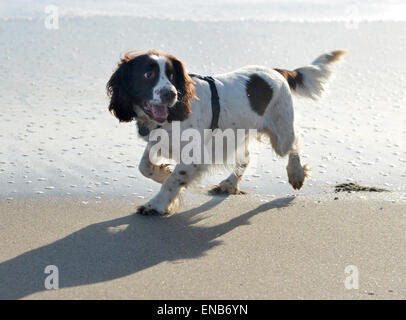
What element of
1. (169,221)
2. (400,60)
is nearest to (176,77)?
(169,221)

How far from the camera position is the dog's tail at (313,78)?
18.0 ft

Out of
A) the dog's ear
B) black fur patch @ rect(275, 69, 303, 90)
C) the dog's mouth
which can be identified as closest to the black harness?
the dog's ear

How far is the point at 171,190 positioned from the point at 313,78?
171 centimetres

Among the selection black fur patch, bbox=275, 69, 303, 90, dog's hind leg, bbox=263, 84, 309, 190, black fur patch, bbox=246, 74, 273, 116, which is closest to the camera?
black fur patch, bbox=246, 74, 273, 116

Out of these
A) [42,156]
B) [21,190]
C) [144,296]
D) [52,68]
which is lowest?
[144,296]

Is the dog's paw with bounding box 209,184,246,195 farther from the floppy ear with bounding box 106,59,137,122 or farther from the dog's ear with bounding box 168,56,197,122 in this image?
the floppy ear with bounding box 106,59,137,122

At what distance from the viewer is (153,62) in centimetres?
430

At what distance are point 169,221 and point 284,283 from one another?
114 cm

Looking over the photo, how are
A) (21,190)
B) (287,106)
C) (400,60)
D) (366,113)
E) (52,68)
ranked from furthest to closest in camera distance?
(400,60), (52,68), (366,113), (287,106), (21,190)

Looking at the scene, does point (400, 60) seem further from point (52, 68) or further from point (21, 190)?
point (21, 190)

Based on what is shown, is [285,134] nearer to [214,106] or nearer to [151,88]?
[214,106]

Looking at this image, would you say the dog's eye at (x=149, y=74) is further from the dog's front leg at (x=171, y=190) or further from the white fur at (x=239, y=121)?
the dog's front leg at (x=171, y=190)

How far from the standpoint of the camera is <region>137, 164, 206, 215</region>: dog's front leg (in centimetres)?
442

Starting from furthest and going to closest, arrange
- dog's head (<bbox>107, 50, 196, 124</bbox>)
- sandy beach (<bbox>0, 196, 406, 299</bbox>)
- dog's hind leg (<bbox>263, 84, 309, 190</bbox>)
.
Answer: dog's hind leg (<bbox>263, 84, 309, 190</bbox>) → dog's head (<bbox>107, 50, 196, 124</bbox>) → sandy beach (<bbox>0, 196, 406, 299</bbox>)
